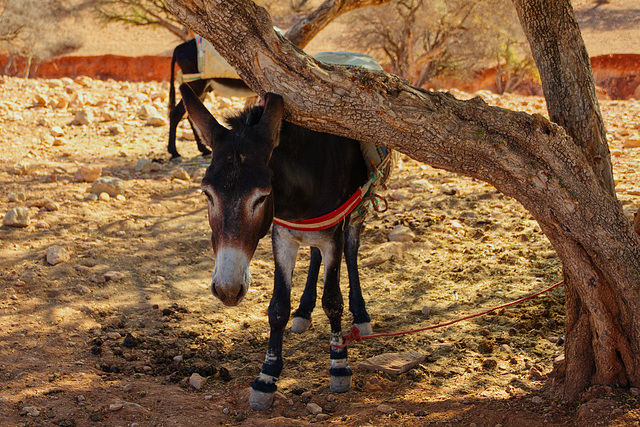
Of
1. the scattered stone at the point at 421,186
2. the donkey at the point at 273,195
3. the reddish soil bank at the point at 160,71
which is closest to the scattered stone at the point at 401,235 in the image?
the scattered stone at the point at 421,186

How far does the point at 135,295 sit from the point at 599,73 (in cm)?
2270

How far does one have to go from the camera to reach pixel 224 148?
8.84ft

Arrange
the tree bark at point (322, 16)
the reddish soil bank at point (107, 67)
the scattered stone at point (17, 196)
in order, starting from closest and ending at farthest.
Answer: the tree bark at point (322, 16) → the scattered stone at point (17, 196) → the reddish soil bank at point (107, 67)

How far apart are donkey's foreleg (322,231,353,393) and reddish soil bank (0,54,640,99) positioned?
19.8 meters

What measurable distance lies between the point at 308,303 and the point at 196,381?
1.20m

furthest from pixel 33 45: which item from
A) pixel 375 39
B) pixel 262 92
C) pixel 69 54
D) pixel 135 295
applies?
pixel 262 92

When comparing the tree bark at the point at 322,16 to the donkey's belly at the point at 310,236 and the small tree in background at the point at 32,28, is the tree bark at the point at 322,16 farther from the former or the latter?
the small tree in background at the point at 32,28

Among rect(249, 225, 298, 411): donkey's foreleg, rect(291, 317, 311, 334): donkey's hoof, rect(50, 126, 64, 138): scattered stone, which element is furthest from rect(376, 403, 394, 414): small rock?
rect(50, 126, 64, 138): scattered stone

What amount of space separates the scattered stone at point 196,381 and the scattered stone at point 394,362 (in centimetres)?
102

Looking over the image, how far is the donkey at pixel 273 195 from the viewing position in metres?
2.56

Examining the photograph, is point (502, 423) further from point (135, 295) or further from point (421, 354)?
point (135, 295)

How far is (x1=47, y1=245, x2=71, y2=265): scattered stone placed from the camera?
15.4 ft

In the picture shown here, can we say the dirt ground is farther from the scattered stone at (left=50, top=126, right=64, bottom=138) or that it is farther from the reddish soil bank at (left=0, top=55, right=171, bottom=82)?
the reddish soil bank at (left=0, top=55, right=171, bottom=82)

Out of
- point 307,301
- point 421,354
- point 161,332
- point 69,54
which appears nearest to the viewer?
point 421,354
